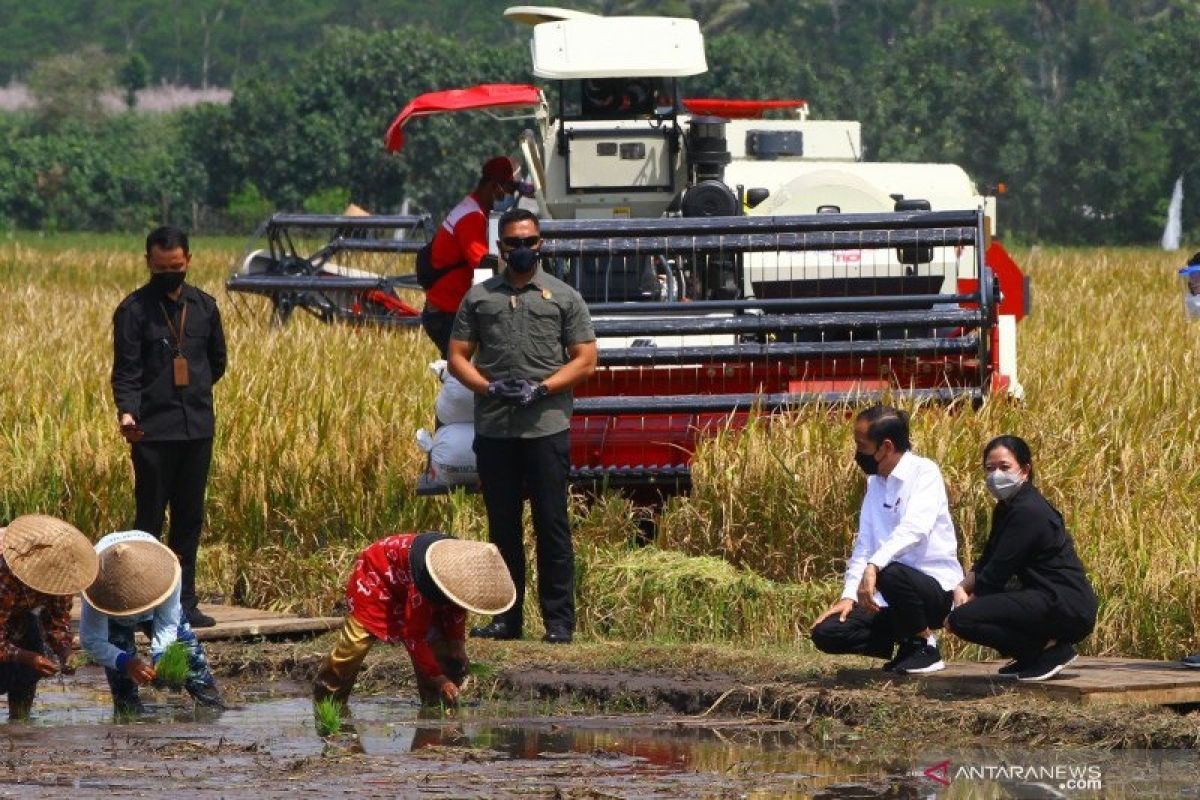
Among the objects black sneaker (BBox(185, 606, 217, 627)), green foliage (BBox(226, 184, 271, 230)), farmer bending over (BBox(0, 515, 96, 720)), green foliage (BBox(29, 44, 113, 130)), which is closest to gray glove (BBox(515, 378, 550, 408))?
black sneaker (BBox(185, 606, 217, 627))

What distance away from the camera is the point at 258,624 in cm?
1127

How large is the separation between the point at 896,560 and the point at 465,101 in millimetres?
8603

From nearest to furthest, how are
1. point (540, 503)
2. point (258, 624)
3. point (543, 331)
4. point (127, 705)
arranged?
point (127, 705) → point (543, 331) → point (540, 503) → point (258, 624)

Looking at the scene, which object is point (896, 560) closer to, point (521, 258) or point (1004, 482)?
point (1004, 482)

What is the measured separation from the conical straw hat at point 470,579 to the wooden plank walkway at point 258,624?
266 centimetres

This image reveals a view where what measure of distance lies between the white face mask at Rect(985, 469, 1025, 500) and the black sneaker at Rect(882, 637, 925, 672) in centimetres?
81

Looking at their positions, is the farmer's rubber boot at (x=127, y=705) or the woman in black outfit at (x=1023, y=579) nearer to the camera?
the woman in black outfit at (x=1023, y=579)

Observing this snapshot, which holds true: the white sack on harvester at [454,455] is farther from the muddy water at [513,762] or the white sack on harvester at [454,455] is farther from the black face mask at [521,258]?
the muddy water at [513,762]

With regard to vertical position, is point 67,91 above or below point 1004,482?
below

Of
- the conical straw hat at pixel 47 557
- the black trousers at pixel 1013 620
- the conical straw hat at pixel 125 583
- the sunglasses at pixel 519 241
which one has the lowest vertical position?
the black trousers at pixel 1013 620

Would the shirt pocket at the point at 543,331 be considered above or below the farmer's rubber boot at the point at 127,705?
above

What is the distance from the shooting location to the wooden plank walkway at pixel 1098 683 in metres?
8.76

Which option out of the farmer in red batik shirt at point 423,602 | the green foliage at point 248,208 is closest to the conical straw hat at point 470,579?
the farmer in red batik shirt at point 423,602

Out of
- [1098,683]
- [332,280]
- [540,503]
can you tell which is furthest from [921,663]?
[332,280]
